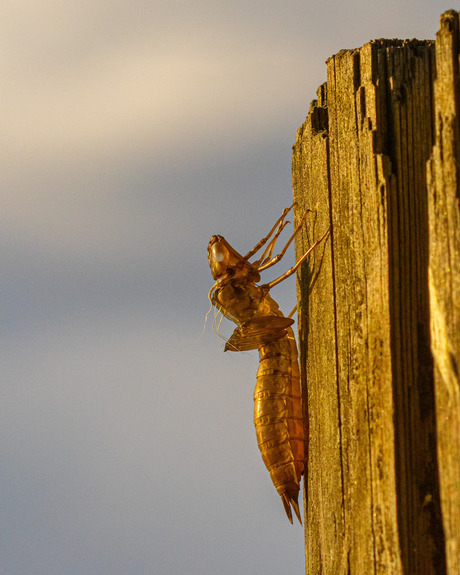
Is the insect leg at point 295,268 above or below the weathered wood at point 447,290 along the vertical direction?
above

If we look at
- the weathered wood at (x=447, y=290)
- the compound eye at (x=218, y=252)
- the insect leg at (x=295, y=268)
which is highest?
the compound eye at (x=218, y=252)

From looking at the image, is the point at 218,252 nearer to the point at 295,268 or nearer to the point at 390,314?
the point at 295,268

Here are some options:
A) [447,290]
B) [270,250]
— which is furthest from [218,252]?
[447,290]

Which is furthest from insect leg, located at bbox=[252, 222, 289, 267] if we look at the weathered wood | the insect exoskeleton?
the weathered wood

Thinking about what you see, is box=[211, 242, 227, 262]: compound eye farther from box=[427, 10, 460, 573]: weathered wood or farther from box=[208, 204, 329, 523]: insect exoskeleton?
box=[427, 10, 460, 573]: weathered wood

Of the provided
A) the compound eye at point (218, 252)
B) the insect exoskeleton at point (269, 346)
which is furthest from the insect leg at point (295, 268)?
the compound eye at point (218, 252)

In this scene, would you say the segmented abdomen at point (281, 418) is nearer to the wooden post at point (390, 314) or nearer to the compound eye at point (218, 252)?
the wooden post at point (390, 314)
